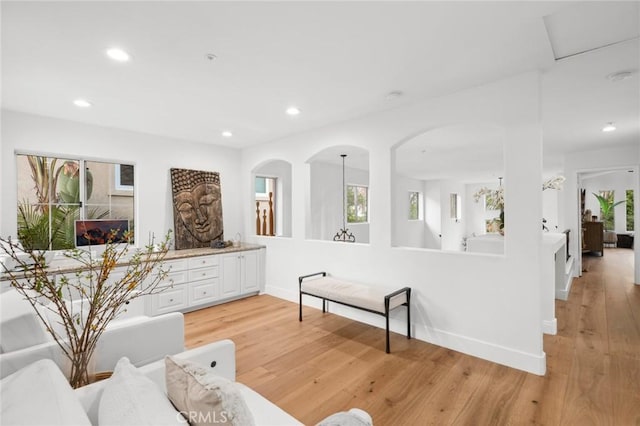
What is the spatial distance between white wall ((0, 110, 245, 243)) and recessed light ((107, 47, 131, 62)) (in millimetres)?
2128

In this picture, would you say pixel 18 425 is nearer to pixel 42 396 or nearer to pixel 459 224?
pixel 42 396

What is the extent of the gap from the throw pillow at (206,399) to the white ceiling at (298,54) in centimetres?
187

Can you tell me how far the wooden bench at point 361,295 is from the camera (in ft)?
9.64

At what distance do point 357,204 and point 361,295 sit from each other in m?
4.72

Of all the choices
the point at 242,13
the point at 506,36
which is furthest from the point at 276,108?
the point at 506,36

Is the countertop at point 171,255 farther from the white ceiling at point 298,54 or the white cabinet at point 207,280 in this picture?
the white ceiling at point 298,54

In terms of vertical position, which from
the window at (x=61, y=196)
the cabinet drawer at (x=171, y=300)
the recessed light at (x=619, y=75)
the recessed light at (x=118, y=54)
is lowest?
the cabinet drawer at (x=171, y=300)

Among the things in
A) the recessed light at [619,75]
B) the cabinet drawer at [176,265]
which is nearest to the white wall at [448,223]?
the recessed light at [619,75]

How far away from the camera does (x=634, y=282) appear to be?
17.6 ft

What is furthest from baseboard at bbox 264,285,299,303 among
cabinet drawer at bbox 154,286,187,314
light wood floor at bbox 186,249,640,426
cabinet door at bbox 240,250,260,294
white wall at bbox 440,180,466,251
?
white wall at bbox 440,180,466,251

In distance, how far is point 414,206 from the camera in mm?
10250

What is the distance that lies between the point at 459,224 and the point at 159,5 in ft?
37.1

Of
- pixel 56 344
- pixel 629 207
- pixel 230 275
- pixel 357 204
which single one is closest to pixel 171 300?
pixel 230 275

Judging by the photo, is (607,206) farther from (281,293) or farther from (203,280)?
(203,280)
